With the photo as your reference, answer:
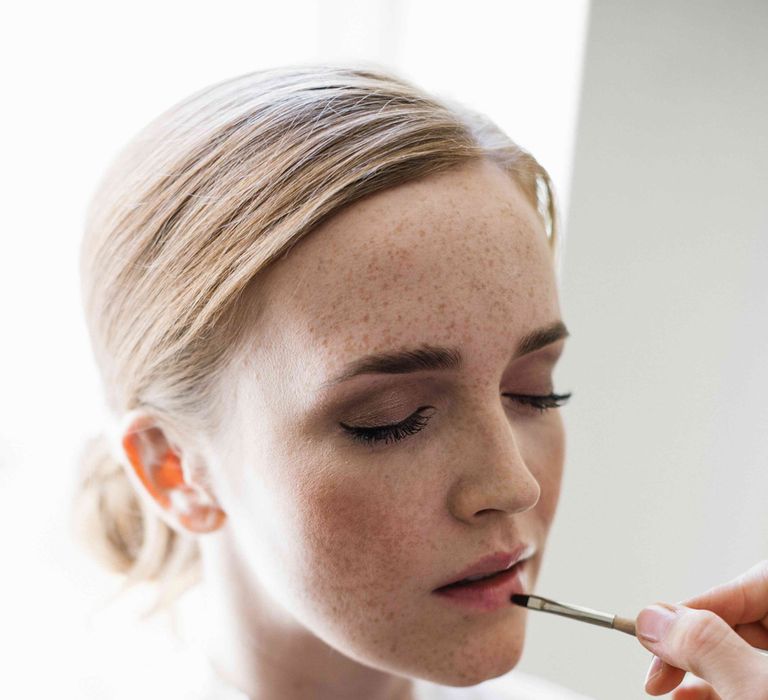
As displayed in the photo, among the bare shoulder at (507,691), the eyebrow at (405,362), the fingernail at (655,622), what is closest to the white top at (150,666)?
the bare shoulder at (507,691)

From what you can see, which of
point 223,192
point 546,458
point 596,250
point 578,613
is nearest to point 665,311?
point 596,250

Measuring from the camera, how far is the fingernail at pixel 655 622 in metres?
0.71

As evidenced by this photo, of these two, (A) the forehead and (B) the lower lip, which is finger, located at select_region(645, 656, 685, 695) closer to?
(B) the lower lip

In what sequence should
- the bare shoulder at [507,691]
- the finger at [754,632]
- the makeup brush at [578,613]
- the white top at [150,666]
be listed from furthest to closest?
1. the bare shoulder at [507,691]
2. the white top at [150,666]
3. the finger at [754,632]
4. the makeup brush at [578,613]

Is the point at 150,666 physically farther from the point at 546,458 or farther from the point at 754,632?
the point at 754,632

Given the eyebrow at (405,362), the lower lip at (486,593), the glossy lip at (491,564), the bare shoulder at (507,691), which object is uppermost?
the eyebrow at (405,362)

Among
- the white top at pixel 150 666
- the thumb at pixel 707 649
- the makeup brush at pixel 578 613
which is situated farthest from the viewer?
the white top at pixel 150 666

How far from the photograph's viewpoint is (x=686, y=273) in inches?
51.6

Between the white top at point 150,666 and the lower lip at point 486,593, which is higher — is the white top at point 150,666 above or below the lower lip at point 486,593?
below

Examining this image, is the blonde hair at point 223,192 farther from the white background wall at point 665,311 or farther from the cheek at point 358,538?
the white background wall at point 665,311

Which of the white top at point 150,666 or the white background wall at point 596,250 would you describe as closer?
the white top at point 150,666

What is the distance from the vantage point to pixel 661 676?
2.56 ft

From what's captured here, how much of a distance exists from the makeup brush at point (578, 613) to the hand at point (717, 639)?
0.06ft

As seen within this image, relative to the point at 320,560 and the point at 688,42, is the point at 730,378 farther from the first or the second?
the point at 320,560
